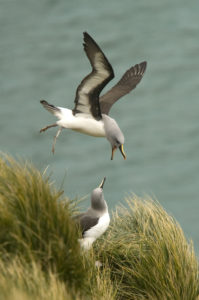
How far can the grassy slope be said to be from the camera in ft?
25.7

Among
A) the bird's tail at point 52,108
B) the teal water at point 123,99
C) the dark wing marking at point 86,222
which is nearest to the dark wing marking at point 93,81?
the bird's tail at point 52,108

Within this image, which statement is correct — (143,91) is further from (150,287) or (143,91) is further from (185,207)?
(150,287)

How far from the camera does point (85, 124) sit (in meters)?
10.2

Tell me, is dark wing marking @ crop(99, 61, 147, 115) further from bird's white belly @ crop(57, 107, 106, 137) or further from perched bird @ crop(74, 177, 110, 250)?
perched bird @ crop(74, 177, 110, 250)

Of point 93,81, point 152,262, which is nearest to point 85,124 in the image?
point 93,81

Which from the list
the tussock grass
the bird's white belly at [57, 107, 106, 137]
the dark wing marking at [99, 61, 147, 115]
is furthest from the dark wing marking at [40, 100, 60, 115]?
the tussock grass

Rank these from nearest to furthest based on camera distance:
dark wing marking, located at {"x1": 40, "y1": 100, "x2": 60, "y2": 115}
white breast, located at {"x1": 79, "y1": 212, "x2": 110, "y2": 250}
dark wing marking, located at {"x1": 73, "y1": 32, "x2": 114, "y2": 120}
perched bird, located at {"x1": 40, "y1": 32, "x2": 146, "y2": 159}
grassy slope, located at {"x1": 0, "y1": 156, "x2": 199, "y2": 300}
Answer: grassy slope, located at {"x1": 0, "y1": 156, "x2": 199, "y2": 300}
white breast, located at {"x1": 79, "y1": 212, "x2": 110, "y2": 250}
dark wing marking, located at {"x1": 73, "y1": 32, "x2": 114, "y2": 120}
perched bird, located at {"x1": 40, "y1": 32, "x2": 146, "y2": 159}
dark wing marking, located at {"x1": 40, "y1": 100, "x2": 60, "y2": 115}

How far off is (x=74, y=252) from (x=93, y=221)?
999mm


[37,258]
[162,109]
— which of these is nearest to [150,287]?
[37,258]

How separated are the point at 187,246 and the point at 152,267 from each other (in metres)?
0.76

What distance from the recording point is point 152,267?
1000 centimetres

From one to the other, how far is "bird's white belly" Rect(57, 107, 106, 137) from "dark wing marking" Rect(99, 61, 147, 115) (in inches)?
38.2

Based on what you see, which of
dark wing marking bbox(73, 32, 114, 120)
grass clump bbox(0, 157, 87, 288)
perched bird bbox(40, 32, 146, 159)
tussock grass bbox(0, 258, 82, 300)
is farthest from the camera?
perched bird bbox(40, 32, 146, 159)

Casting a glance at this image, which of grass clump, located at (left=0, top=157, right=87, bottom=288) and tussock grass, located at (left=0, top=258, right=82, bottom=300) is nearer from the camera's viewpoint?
tussock grass, located at (left=0, top=258, right=82, bottom=300)
